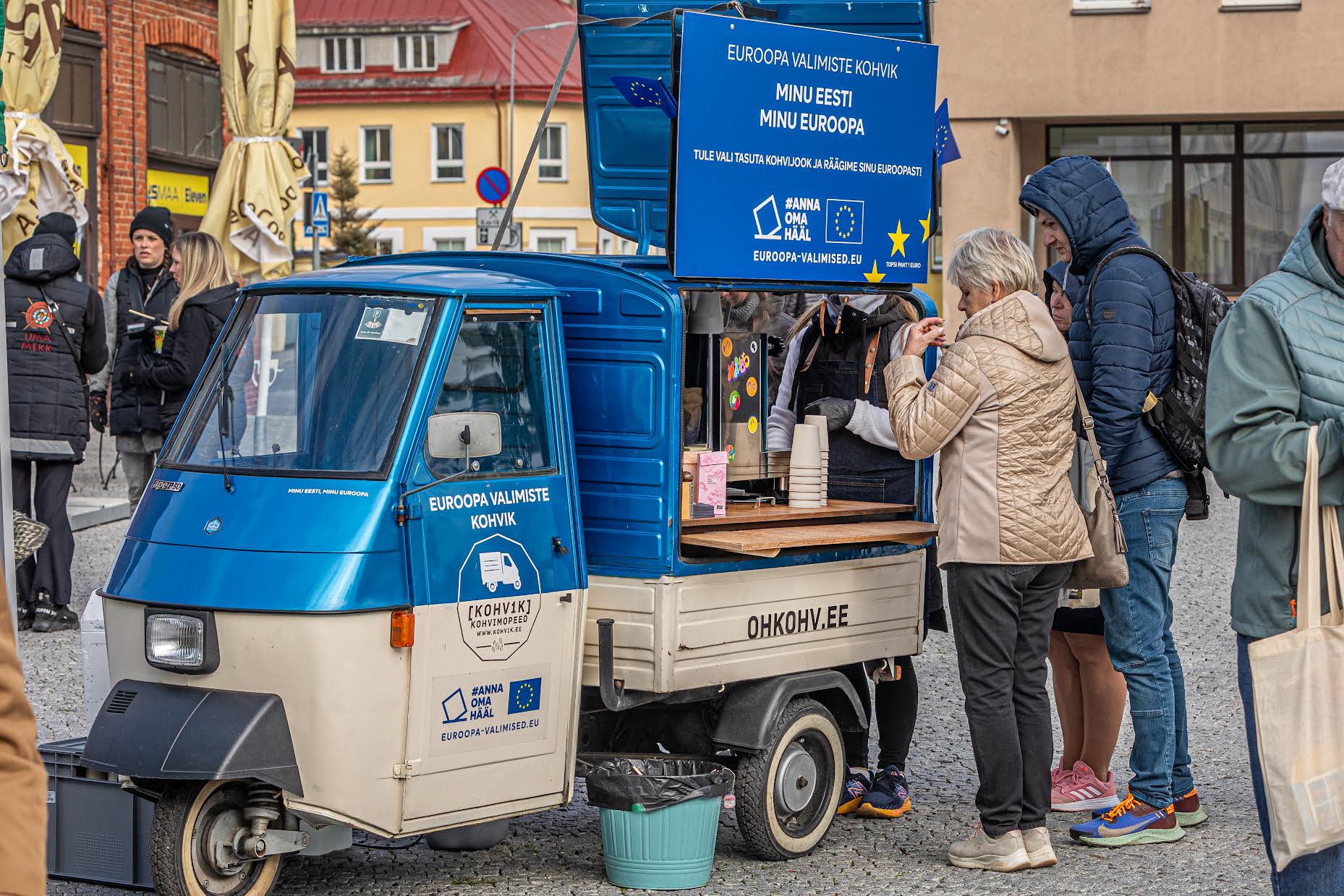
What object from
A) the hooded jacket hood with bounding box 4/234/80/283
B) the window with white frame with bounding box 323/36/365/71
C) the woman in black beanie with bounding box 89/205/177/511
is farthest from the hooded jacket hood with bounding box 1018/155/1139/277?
the window with white frame with bounding box 323/36/365/71

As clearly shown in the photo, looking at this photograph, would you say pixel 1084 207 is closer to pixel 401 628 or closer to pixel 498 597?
pixel 498 597

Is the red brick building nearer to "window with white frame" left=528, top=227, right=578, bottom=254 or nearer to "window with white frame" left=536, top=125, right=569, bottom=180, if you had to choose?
"window with white frame" left=528, top=227, right=578, bottom=254

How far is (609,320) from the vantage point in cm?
573

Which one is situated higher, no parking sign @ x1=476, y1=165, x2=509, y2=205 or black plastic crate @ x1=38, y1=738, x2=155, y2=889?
no parking sign @ x1=476, y1=165, x2=509, y2=205

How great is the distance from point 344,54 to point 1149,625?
6178 cm

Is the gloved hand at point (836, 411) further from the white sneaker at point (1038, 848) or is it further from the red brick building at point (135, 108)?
the red brick building at point (135, 108)

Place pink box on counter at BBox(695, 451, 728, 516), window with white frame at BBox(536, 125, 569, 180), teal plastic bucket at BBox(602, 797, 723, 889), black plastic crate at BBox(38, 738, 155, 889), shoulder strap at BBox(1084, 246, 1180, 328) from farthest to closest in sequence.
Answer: window with white frame at BBox(536, 125, 569, 180) → shoulder strap at BBox(1084, 246, 1180, 328) → pink box on counter at BBox(695, 451, 728, 516) → teal plastic bucket at BBox(602, 797, 723, 889) → black plastic crate at BBox(38, 738, 155, 889)

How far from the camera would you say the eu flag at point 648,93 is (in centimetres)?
564

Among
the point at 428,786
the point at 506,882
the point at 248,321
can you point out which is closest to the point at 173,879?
→ the point at 428,786

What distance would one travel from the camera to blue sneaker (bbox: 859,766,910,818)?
6.56 m

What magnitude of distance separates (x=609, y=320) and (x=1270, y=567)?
7.74ft

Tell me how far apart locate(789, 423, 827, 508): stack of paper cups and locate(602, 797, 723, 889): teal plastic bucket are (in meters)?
1.33

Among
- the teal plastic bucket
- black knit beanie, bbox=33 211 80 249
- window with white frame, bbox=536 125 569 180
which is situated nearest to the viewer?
the teal plastic bucket

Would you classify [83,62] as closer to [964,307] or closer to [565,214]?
[964,307]
